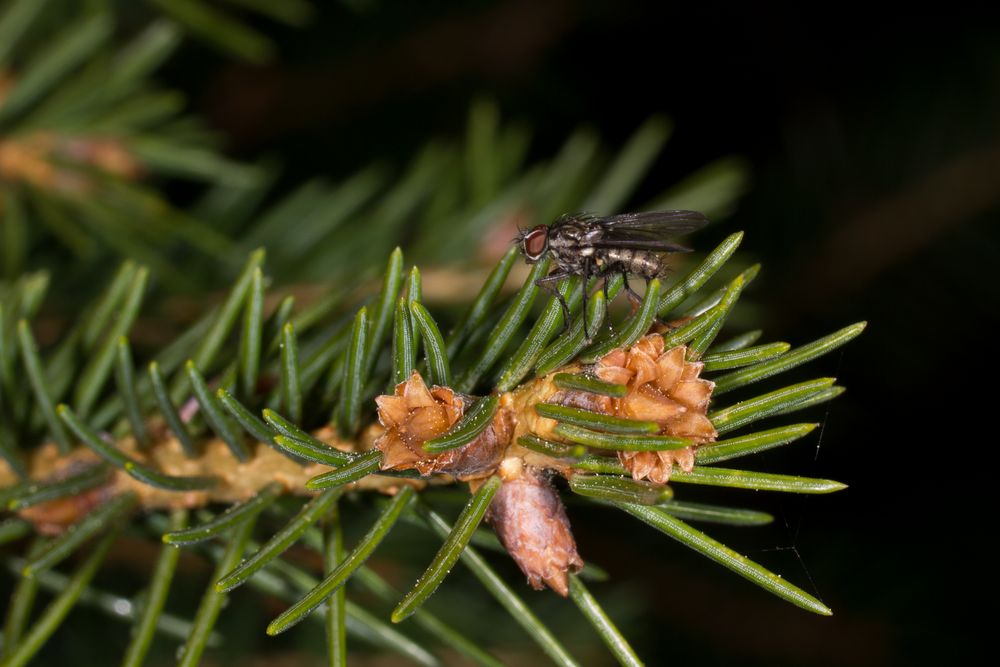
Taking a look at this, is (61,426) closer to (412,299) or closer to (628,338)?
(412,299)

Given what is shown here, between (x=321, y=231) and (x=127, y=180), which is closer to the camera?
(x=127, y=180)

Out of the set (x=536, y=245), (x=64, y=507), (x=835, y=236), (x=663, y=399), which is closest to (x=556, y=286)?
(x=536, y=245)

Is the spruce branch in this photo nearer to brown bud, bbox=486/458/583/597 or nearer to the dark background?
brown bud, bbox=486/458/583/597

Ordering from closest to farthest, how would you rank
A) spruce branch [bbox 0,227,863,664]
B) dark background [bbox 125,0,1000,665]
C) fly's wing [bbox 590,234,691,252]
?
spruce branch [bbox 0,227,863,664], fly's wing [bbox 590,234,691,252], dark background [bbox 125,0,1000,665]

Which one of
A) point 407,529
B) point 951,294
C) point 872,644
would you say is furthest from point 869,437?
point 407,529

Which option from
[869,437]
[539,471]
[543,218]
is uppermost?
[543,218]

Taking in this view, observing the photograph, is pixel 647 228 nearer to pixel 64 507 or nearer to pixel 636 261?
pixel 636 261

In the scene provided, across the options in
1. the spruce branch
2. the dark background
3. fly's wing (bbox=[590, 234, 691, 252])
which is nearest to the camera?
the spruce branch

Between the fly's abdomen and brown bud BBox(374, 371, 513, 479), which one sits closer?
brown bud BBox(374, 371, 513, 479)

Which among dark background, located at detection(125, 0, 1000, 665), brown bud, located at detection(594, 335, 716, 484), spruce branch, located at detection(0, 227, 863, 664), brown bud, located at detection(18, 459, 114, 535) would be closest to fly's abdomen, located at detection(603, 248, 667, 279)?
spruce branch, located at detection(0, 227, 863, 664)
